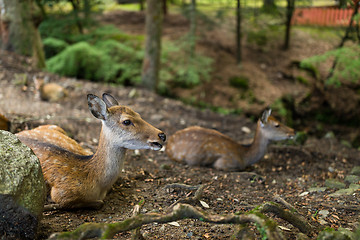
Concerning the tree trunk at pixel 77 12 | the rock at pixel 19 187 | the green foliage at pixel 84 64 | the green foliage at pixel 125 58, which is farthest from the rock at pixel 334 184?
the tree trunk at pixel 77 12

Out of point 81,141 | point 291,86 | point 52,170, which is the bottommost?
point 291,86

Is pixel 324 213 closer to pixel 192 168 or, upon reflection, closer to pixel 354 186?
pixel 354 186

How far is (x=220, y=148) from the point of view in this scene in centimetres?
598

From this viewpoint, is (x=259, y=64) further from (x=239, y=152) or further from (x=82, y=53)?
(x=239, y=152)

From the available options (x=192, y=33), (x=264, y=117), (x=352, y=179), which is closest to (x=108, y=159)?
(x=264, y=117)

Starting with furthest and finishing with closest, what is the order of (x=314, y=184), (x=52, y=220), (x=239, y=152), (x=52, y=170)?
(x=239, y=152), (x=314, y=184), (x=52, y=170), (x=52, y=220)

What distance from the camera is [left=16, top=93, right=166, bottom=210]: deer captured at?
3855 millimetres

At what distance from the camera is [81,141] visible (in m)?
6.09

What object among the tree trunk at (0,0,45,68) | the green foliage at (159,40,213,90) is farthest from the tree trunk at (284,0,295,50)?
the tree trunk at (0,0,45,68)

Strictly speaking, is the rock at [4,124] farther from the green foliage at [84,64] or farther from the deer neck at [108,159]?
the green foliage at [84,64]

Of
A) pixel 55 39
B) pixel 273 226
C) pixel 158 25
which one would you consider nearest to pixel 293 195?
pixel 273 226

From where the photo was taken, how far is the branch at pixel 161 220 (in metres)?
2.74

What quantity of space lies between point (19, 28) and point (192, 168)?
22.1 feet

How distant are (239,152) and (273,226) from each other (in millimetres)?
3277
